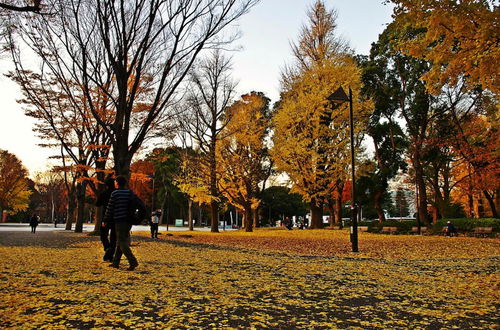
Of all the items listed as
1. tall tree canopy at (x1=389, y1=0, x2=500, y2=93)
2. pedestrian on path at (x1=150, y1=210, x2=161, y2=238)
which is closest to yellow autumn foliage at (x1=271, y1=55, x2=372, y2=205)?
pedestrian on path at (x1=150, y1=210, x2=161, y2=238)

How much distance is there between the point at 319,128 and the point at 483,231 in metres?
11.0

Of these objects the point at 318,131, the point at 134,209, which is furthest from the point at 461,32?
the point at 318,131

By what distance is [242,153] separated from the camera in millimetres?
28875

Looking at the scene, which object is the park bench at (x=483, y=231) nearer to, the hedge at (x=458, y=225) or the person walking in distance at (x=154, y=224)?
the hedge at (x=458, y=225)

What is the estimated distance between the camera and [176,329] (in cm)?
357

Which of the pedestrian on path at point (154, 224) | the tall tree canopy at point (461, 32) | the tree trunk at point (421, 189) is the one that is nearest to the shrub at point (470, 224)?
the tree trunk at point (421, 189)

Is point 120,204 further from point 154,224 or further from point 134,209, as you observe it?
point 154,224

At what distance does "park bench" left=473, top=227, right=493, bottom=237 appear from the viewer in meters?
20.0

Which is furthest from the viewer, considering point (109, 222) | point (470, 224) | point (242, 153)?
point (242, 153)

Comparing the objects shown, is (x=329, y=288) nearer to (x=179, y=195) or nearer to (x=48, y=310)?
(x=48, y=310)

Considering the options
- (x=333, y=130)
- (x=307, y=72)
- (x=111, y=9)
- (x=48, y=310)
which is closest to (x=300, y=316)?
(x=48, y=310)

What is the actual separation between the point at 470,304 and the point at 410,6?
21.8 feet

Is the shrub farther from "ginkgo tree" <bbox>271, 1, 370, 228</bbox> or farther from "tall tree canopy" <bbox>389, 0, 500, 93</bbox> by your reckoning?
"tall tree canopy" <bbox>389, 0, 500, 93</bbox>

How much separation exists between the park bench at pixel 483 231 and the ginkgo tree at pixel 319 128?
8.05 metres
